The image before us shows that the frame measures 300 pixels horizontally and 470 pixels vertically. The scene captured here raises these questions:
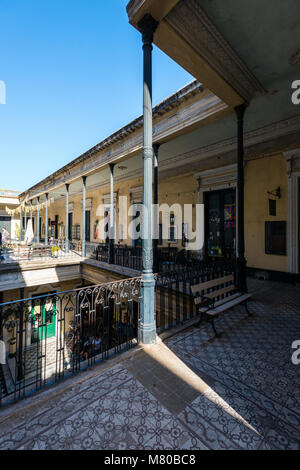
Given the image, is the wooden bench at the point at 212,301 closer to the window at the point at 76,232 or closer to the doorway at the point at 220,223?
the doorway at the point at 220,223

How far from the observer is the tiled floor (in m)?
1.79

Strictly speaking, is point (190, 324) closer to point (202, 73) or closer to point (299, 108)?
point (202, 73)

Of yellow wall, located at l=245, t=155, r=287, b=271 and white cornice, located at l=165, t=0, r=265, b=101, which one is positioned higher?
white cornice, located at l=165, t=0, r=265, b=101

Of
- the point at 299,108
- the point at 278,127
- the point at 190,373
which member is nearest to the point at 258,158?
the point at 278,127

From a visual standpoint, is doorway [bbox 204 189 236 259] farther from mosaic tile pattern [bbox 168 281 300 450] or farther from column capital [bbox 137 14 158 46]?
column capital [bbox 137 14 158 46]

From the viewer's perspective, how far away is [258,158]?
774cm

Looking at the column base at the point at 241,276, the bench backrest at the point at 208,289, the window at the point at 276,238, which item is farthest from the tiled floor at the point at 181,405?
the window at the point at 276,238

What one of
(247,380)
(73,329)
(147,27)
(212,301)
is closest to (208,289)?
(212,301)

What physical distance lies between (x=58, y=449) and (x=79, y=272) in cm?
959

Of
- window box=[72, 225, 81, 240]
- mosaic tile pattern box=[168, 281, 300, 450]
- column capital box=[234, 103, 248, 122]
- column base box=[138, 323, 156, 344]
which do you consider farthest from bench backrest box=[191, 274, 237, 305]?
window box=[72, 225, 81, 240]

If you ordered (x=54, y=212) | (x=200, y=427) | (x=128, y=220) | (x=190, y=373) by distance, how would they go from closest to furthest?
(x=200, y=427), (x=190, y=373), (x=128, y=220), (x=54, y=212)

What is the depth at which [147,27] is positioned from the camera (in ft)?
10.5

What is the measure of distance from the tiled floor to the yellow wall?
15.5ft

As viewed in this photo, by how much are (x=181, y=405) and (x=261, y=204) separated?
24.0 ft
